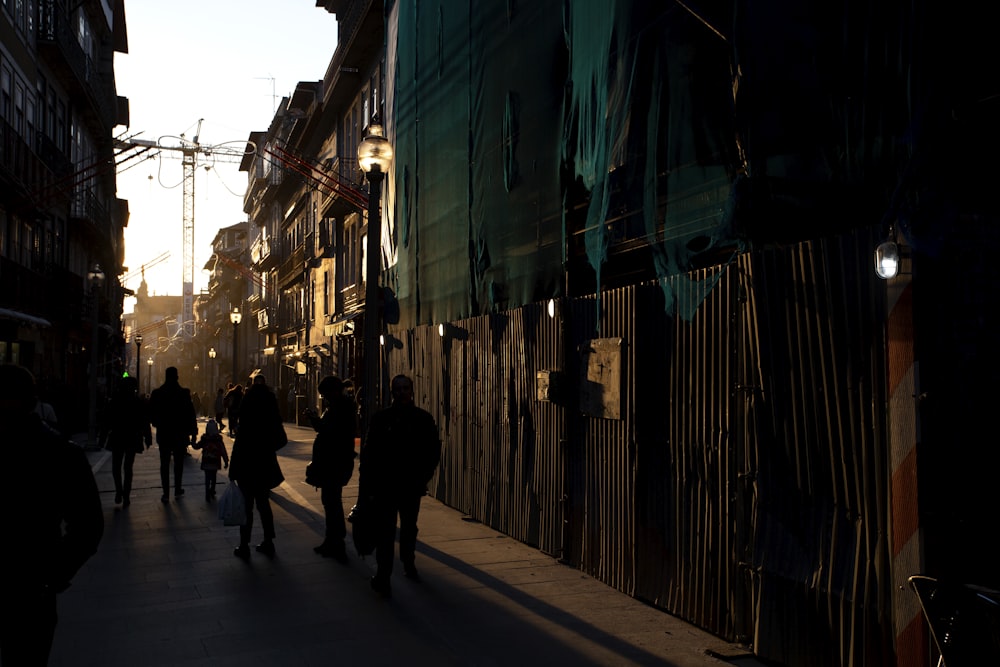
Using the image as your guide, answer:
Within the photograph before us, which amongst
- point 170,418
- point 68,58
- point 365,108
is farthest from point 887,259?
point 68,58

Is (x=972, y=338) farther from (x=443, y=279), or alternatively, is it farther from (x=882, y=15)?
(x=443, y=279)

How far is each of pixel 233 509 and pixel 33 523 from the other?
549 centimetres

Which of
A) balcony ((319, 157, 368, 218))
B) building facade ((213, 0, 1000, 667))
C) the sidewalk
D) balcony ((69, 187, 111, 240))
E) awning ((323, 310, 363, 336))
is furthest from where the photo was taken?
balcony ((69, 187, 111, 240))

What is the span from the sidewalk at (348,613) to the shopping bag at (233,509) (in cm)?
39

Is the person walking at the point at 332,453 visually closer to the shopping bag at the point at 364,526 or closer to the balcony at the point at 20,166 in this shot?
the shopping bag at the point at 364,526

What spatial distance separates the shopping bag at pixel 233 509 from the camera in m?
9.13

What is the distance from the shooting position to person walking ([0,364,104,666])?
3.73 metres

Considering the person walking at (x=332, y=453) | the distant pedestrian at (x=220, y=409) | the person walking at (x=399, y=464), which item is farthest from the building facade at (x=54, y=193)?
the person walking at (x=399, y=464)

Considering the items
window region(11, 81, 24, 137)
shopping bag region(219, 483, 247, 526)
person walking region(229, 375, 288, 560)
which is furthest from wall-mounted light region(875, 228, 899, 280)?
window region(11, 81, 24, 137)

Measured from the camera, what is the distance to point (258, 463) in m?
9.35

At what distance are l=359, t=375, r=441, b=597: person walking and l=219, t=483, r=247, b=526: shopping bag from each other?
1735 millimetres

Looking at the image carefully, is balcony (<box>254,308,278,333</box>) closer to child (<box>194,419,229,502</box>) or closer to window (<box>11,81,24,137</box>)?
window (<box>11,81,24,137</box>)

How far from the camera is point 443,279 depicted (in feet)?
47.9

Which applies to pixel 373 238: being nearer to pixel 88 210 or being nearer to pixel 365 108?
pixel 365 108
